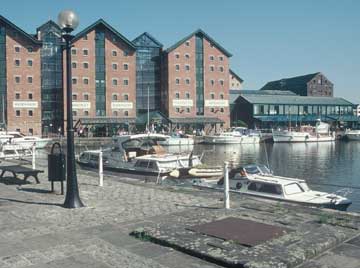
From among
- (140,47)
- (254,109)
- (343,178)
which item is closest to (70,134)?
(343,178)

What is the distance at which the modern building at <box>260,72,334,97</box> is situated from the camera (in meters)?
135

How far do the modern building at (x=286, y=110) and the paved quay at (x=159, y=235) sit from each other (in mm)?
91198

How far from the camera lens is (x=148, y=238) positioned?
299 inches

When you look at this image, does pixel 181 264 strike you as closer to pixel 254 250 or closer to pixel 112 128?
pixel 254 250

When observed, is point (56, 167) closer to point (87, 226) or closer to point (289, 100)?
point (87, 226)

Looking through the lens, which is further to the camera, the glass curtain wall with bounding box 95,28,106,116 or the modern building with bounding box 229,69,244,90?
the modern building with bounding box 229,69,244,90

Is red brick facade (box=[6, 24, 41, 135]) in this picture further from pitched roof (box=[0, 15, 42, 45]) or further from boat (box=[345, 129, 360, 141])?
boat (box=[345, 129, 360, 141])

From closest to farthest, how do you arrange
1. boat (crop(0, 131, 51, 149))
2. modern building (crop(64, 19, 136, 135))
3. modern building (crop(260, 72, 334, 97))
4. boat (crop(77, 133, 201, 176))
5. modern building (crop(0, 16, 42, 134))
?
boat (crop(77, 133, 201, 176)), boat (crop(0, 131, 51, 149)), modern building (crop(0, 16, 42, 134)), modern building (crop(64, 19, 136, 135)), modern building (crop(260, 72, 334, 97))

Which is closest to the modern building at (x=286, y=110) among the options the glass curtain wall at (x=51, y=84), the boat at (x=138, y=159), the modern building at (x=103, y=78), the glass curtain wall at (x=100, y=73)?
the modern building at (x=103, y=78)

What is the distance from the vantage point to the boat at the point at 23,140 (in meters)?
52.7

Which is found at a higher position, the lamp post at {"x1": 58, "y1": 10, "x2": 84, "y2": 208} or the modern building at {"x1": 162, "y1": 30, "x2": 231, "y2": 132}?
the modern building at {"x1": 162, "y1": 30, "x2": 231, "y2": 132}

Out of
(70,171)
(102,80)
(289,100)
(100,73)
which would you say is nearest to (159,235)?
(70,171)

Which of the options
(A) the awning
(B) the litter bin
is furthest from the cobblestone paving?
(A) the awning

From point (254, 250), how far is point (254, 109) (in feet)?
315
